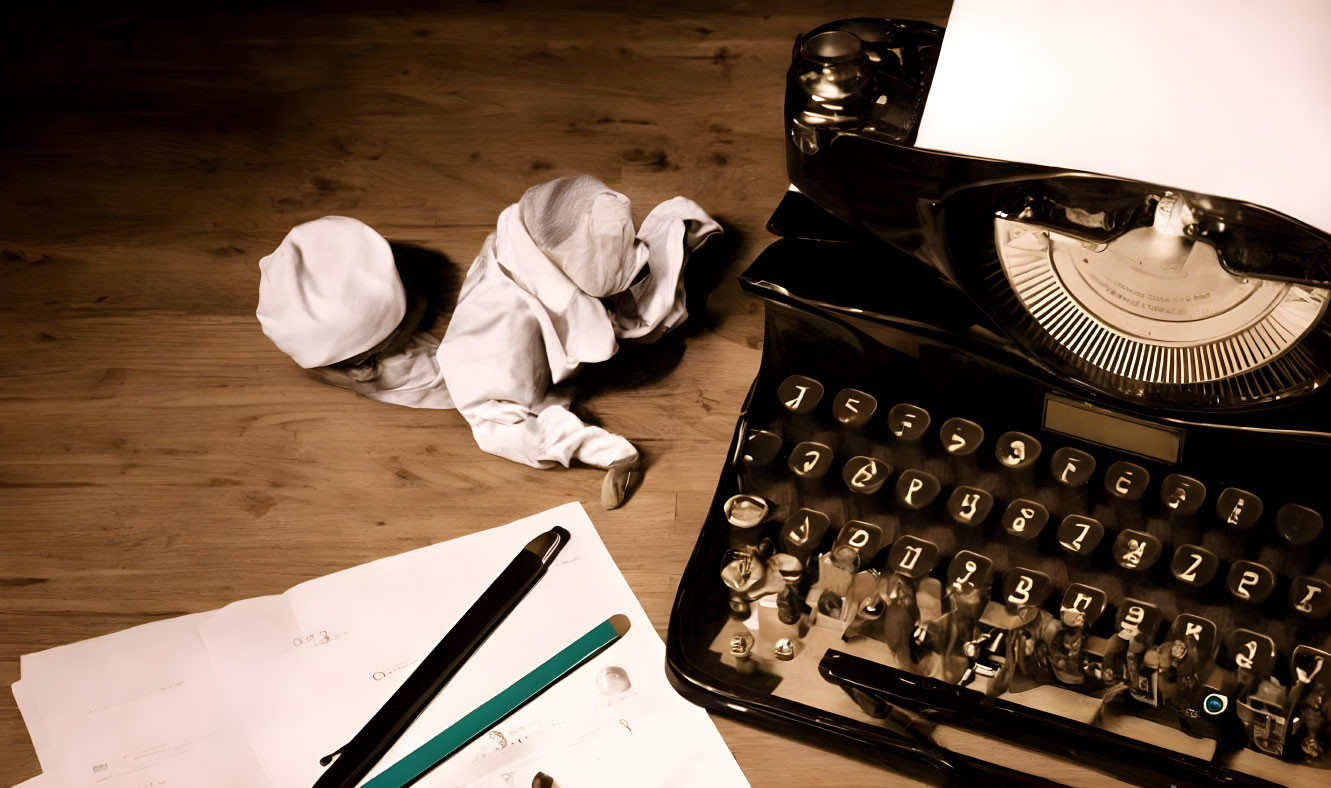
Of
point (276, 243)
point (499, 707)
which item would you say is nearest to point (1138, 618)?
point (499, 707)

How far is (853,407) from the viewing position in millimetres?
877

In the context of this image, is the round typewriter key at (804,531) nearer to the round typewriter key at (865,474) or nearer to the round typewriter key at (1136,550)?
the round typewriter key at (865,474)

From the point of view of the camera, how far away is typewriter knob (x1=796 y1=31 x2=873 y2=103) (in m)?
0.76

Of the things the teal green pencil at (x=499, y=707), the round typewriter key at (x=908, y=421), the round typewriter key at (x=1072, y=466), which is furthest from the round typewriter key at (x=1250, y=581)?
the teal green pencil at (x=499, y=707)

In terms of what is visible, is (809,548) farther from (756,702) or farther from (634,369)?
(634,369)

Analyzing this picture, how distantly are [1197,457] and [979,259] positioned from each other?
225mm

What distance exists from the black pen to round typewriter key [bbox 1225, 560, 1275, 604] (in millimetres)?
523

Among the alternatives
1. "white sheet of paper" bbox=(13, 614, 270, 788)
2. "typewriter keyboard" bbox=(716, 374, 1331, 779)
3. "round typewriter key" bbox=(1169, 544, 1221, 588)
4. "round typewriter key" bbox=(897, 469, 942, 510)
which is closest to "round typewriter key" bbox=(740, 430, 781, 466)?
"typewriter keyboard" bbox=(716, 374, 1331, 779)

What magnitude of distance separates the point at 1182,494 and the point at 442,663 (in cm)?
58

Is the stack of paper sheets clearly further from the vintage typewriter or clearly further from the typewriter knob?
the typewriter knob

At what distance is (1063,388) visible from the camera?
0.79m

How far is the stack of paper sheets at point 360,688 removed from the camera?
82 centimetres

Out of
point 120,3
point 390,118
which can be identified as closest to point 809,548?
point 390,118

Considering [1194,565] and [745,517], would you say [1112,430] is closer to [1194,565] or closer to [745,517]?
[1194,565]
